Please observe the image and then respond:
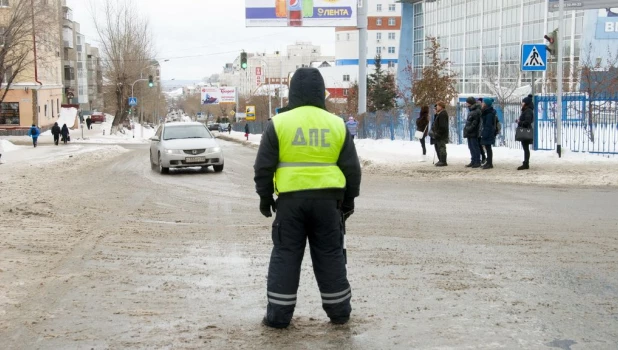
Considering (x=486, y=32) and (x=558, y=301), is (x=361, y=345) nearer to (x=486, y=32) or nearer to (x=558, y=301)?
(x=558, y=301)

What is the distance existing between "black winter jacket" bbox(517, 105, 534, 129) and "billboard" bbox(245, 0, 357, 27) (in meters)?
18.8

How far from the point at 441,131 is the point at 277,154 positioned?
14.7 metres

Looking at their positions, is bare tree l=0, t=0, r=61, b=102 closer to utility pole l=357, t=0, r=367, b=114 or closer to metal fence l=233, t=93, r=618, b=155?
utility pole l=357, t=0, r=367, b=114

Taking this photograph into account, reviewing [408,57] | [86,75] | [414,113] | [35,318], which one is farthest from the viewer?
[86,75]

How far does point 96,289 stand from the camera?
21.1 ft

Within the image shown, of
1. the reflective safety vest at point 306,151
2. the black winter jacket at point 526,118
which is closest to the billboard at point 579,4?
the black winter jacket at point 526,118

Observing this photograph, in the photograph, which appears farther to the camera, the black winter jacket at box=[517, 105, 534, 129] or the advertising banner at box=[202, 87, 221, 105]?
the advertising banner at box=[202, 87, 221, 105]

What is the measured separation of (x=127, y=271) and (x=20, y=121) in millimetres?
53196

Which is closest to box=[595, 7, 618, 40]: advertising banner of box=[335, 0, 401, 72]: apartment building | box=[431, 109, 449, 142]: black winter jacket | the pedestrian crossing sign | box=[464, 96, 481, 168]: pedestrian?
the pedestrian crossing sign

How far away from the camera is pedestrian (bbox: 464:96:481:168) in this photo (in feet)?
60.3

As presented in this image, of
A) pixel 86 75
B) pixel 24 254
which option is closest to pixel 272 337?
pixel 24 254

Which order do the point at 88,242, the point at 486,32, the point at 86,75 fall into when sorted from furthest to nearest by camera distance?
the point at 86,75 → the point at 486,32 → the point at 88,242

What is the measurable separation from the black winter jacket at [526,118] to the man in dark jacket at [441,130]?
7.74 feet

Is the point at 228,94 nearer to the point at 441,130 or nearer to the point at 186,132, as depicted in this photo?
the point at 186,132
